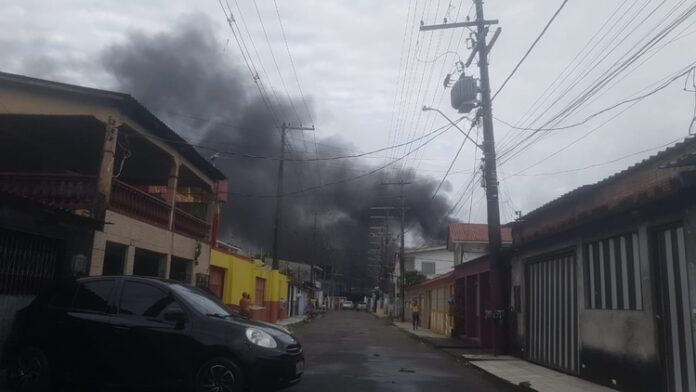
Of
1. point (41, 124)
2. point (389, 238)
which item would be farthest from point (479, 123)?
point (389, 238)

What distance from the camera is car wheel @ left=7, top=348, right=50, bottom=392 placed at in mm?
7352

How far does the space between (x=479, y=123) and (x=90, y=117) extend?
34.1 ft

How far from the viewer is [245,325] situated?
293 inches

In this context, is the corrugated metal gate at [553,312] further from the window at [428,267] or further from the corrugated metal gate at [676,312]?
the window at [428,267]

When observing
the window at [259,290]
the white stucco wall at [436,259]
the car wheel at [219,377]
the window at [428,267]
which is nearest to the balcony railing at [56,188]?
the car wheel at [219,377]

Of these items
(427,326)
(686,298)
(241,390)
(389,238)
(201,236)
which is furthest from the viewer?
(389,238)

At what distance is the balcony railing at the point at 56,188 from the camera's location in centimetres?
1217

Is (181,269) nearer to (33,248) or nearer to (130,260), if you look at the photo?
(130,260)

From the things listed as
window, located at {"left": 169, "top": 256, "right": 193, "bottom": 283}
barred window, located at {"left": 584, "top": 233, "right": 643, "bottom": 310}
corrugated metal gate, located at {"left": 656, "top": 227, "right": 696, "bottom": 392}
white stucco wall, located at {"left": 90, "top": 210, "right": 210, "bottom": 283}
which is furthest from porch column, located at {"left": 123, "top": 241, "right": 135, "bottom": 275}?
corrugated metal gate, located at {"left": 656, "top": 227, "right": 696, "bottom": 392}

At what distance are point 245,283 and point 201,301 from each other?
18.4m

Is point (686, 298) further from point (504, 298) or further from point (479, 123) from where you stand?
point (479, 123)

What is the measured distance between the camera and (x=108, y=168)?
40.5 ft

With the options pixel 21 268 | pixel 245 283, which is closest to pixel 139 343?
pixel 21 268

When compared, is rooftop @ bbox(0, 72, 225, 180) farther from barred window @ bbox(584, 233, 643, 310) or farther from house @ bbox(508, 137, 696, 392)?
barred window @ bbox(584, 233, 643, 310)
